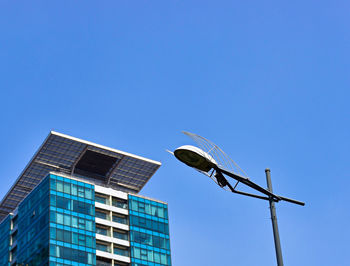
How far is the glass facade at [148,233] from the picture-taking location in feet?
378

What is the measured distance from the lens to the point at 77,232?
362 ft

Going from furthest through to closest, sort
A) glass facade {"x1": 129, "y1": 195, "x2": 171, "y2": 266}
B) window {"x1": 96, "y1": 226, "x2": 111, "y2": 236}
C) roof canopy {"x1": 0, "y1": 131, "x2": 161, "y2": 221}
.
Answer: roof canopy {"x1": 0, "y1": 131, "x2": 161, "y2": 221}
glass facade {"x1": 129, "y1": 195, "x2": 171, "y2": 266}
window {"x1": 96, "y1": 226, "x2": 111, "y2": 236}

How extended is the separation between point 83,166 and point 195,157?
99121 millimetres

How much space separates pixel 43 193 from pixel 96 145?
39.4 feet

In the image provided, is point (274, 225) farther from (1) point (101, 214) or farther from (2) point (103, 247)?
(1) point (101, 214)

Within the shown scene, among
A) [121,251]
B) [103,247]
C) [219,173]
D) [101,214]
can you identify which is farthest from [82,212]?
[219,173]

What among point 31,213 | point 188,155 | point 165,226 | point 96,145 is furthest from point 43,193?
point 188,155

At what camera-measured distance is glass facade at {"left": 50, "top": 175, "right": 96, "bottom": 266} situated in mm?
107188

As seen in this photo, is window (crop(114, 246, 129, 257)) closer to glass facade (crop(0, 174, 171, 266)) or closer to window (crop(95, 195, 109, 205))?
glass facade (crop(0, 174, 171, 266))

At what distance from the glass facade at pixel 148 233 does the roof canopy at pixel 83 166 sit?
648 cm

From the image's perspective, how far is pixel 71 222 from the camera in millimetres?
110625

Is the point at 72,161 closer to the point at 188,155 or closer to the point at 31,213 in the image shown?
the point at 31,213

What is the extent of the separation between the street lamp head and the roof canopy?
94.3 metres

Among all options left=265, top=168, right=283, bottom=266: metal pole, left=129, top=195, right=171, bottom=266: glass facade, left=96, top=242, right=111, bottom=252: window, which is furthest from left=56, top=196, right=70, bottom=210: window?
left=265, top=168, right=283, bottom=266: metal pole
